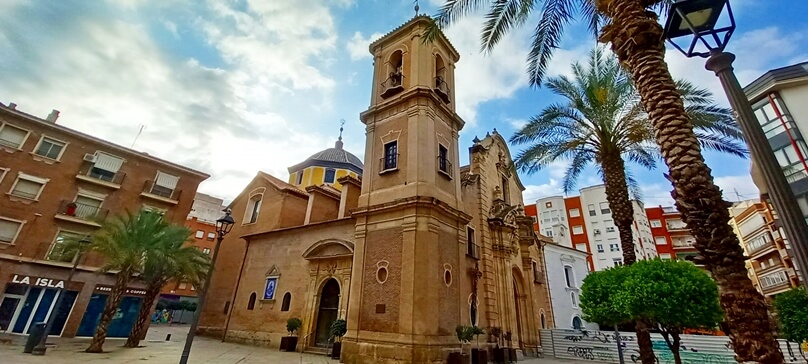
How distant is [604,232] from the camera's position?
48344 millimetres

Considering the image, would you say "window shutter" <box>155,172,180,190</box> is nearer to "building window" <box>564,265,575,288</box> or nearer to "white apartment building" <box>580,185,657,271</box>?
"building window" <box>564,265,575,288</box>

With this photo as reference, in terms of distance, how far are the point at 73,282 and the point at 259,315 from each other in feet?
33.1

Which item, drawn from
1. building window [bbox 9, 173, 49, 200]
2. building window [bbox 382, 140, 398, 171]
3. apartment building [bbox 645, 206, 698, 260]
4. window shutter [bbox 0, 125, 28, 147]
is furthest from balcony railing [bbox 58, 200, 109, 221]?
apartment building [bbox 645, 206, 698, 260]

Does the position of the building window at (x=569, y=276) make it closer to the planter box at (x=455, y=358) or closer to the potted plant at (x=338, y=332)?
the planter box at (x=455, y=358)

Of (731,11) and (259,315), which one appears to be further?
A: (259,315)

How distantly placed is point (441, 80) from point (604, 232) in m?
41.8

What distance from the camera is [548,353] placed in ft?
64.5

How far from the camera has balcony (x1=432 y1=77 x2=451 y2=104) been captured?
56.9 feet

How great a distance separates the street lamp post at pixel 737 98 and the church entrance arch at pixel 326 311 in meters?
14.7

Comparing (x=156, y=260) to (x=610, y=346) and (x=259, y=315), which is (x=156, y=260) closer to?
(x=259, y=315)

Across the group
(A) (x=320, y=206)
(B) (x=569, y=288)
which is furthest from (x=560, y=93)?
(B) (x=569, y=288)

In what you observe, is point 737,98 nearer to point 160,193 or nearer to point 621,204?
point 621,204

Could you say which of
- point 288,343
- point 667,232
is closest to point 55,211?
point 288,343

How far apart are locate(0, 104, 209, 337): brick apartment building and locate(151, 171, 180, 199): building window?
0.55m
